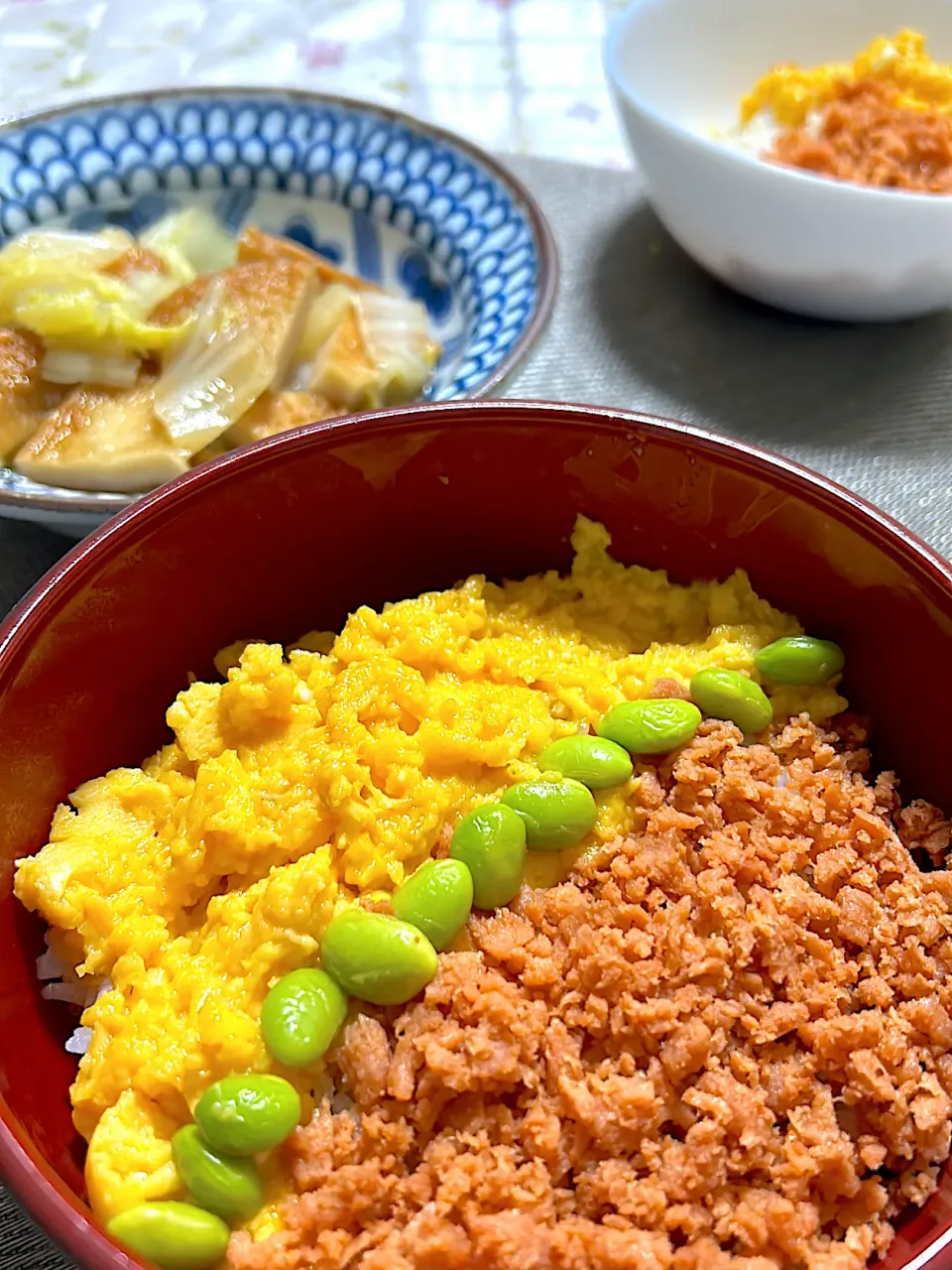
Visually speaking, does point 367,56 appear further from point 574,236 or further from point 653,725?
point 653,725

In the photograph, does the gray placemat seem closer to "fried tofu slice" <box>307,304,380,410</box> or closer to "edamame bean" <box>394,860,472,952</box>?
"fried tofu slice" <box>307,304,380,410</box>

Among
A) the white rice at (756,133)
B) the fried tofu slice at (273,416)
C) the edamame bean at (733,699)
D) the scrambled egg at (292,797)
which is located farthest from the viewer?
the white rice at (756,133)

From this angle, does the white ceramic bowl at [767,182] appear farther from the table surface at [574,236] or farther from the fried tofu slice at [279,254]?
the fried tofu slice at [279,254]

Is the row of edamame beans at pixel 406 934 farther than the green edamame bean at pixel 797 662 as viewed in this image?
No

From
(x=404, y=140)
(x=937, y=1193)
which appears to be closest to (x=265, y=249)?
(x=404, y=140)

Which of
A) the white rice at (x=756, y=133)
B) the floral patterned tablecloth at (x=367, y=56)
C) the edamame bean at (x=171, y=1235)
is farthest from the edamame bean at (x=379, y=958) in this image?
the floral patterned tablecloth at (x=367, y=56)

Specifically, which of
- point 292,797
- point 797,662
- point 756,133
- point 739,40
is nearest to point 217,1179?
point 292,797

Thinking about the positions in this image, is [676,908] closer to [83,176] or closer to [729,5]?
[83,176]
